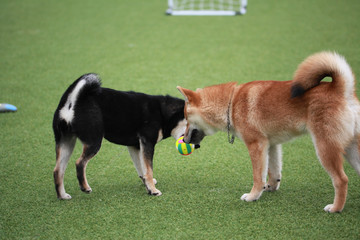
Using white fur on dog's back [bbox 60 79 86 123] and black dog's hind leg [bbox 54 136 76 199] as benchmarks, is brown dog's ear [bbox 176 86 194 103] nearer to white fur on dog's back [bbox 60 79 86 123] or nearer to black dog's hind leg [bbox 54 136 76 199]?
white fur on dog's back [bbox 60 79 86 123]

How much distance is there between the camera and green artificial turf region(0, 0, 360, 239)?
3102 mm

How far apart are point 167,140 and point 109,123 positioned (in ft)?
4.65

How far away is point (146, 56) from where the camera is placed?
753 centimetres

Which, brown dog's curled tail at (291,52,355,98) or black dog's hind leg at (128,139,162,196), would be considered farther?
black dog's hind leg at (128,139,162,196)

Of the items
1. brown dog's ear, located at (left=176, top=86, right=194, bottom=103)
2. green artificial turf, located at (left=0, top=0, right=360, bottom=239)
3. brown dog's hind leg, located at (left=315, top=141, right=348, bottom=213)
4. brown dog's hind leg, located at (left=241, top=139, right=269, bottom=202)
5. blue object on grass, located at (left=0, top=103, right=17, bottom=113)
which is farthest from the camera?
blue object on grass, located at (left=0, top=103, right=17, bottom=113)

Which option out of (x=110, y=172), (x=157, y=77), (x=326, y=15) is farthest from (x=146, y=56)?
(x=326, y=15)

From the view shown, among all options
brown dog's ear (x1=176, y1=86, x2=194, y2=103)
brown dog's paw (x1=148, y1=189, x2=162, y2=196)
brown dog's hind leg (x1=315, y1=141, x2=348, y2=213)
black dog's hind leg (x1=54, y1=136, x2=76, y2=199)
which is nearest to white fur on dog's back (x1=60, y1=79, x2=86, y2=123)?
black dog's hind leg (x1=54, y1=136, x2=76, y2=199)

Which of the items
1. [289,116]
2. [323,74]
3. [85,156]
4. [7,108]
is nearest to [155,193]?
[85,156]

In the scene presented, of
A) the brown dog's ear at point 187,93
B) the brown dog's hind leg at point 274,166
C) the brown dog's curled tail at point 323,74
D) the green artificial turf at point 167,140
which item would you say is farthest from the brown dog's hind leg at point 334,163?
the brown dog's ear at point 187,93

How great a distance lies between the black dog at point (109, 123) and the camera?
3367 mm

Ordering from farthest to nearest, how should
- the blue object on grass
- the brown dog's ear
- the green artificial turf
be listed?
the blue object on grass, the brown dog's ear, the green artificial turf

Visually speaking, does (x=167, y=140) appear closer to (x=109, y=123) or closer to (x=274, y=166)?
(x=109, y=123)

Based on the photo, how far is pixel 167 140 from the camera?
192 inches

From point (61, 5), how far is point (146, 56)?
15.3 feet
